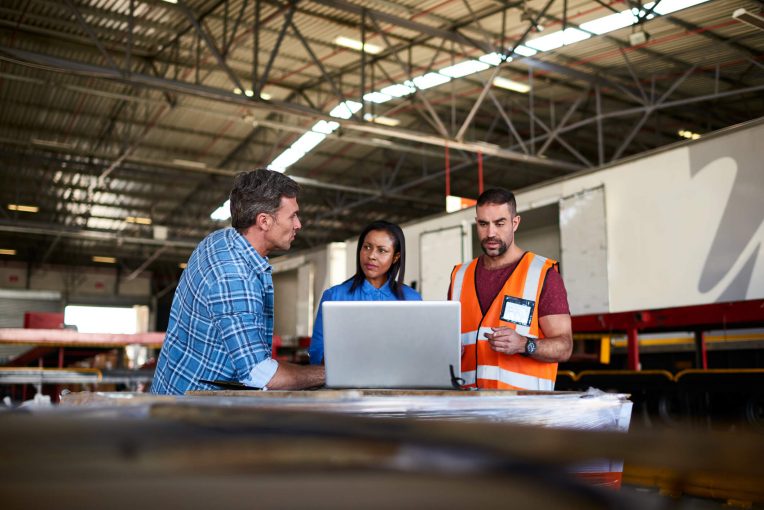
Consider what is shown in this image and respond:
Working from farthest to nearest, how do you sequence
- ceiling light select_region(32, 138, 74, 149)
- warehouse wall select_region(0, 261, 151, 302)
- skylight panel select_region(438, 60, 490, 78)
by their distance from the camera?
warehouse wall select_region(0, 261, 151, 302) → ceiling light select_region(32, 138, 74, 149) → skylight panel select_region(438, 60, 490, 78)

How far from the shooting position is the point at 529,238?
10562mm

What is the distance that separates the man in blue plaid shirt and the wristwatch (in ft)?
3.16

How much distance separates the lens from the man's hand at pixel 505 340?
3.04 m

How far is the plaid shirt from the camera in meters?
2.48

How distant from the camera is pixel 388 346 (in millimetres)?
2492

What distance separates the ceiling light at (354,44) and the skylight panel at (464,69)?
4.22 feet

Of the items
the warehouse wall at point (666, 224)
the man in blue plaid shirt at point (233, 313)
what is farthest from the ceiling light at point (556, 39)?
the man in blue plaid shirt at point (233, 313)

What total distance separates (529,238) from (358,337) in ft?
27.6

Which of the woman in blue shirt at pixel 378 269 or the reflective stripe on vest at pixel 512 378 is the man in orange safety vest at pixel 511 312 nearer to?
the reflective stripe on vest at pixel 512 378

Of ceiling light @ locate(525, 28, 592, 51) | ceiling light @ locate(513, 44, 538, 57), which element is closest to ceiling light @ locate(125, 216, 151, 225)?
ceiling light @ locate(513, 44, 538, 57)

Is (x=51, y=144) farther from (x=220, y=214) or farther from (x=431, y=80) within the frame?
(x=431, y=80)

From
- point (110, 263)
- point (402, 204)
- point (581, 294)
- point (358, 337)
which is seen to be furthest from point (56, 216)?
point (358, 337)

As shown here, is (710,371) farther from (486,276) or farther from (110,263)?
(110,263)

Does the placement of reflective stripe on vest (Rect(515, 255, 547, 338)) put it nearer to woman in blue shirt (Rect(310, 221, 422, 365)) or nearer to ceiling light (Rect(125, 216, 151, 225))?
woman in blue shirt (Rect(310, 221, 422, 365))
